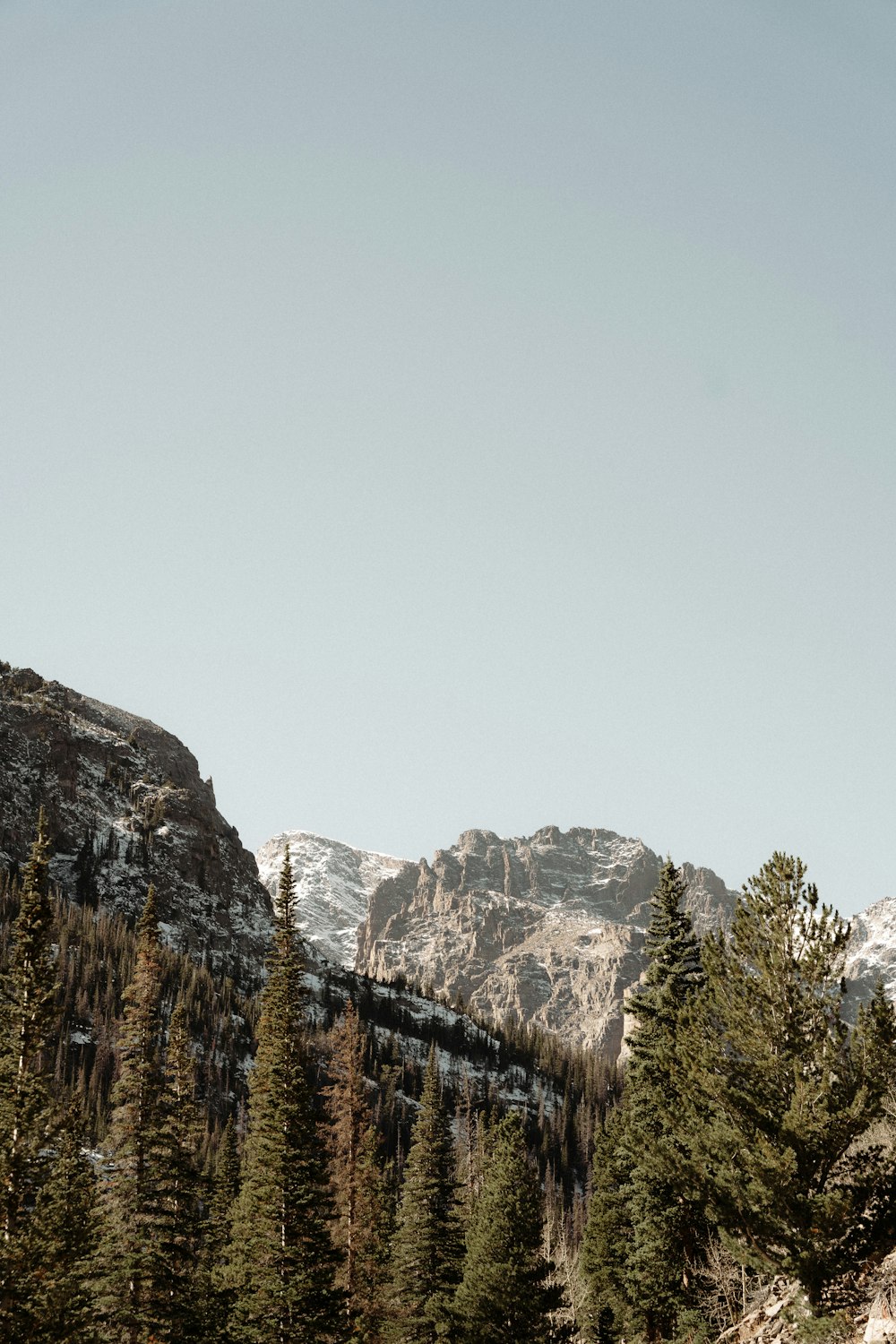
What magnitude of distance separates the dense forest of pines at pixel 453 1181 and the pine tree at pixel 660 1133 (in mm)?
121

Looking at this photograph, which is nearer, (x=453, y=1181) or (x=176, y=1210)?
(x=176, y=1210)

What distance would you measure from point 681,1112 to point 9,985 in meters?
19.6

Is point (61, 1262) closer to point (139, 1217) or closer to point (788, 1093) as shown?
point (139, 1217)

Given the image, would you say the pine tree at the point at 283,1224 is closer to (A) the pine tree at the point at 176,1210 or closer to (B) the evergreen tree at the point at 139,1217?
(A) the pine tree at the point at 176,1210

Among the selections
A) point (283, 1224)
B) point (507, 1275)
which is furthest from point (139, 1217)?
point (507, 1275)

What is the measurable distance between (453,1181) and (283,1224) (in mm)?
11690

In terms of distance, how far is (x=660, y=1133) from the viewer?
121ft

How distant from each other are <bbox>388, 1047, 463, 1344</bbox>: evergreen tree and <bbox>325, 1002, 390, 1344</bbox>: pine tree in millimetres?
1241

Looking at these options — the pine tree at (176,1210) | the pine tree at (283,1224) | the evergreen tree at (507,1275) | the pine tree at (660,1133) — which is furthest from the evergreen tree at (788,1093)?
the pine tree at (176,1210)

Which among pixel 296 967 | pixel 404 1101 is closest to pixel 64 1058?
pixel 404 1101

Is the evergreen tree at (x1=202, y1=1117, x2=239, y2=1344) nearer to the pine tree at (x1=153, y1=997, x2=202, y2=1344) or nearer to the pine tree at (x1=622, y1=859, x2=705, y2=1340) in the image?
the pine tree at (x1=153, y1=997, x2=202, y2=1344)

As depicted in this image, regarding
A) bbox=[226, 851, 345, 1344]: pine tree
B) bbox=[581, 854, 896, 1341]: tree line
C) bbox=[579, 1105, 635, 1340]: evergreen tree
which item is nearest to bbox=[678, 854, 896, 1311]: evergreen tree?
bbox=[581, 854, 896, 1341]: tree line

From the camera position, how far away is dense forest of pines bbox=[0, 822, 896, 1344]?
76.5 ft

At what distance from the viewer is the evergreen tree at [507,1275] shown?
4188 centimetres
